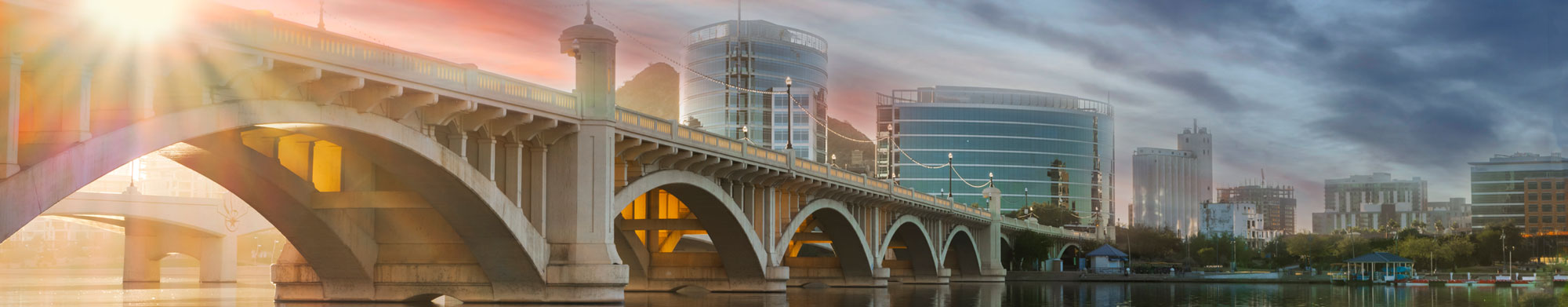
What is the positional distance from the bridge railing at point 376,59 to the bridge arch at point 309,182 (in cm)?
113

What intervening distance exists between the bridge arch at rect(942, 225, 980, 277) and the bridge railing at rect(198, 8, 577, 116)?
79.2m

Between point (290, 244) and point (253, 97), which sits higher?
point (253, 97)

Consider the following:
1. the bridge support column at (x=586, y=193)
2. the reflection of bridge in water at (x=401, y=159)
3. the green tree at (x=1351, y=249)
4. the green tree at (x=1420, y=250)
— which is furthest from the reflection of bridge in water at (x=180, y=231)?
the green tree at (x=1351, y=249)

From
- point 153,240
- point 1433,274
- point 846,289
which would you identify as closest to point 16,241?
point 153,240

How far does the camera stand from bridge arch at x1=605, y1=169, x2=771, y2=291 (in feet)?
158

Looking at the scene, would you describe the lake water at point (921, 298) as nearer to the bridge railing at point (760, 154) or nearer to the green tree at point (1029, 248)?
the bridge railing at point (760, 154)

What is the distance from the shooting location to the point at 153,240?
3752 inches

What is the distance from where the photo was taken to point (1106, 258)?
135m

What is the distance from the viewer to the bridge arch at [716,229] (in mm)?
48281

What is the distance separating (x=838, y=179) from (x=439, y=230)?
29.5 metres

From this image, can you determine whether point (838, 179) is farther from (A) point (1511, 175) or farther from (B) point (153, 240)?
(B) point (153, 240)

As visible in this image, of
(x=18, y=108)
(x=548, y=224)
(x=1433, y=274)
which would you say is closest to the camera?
(x=18, y=108)

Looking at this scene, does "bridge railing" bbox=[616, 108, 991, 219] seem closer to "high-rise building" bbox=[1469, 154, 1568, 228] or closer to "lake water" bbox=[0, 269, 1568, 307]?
"lake water" bbox=[0, 269, 1568, 307]

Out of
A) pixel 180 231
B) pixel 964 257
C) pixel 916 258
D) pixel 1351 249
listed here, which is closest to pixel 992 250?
pixel 964 257
